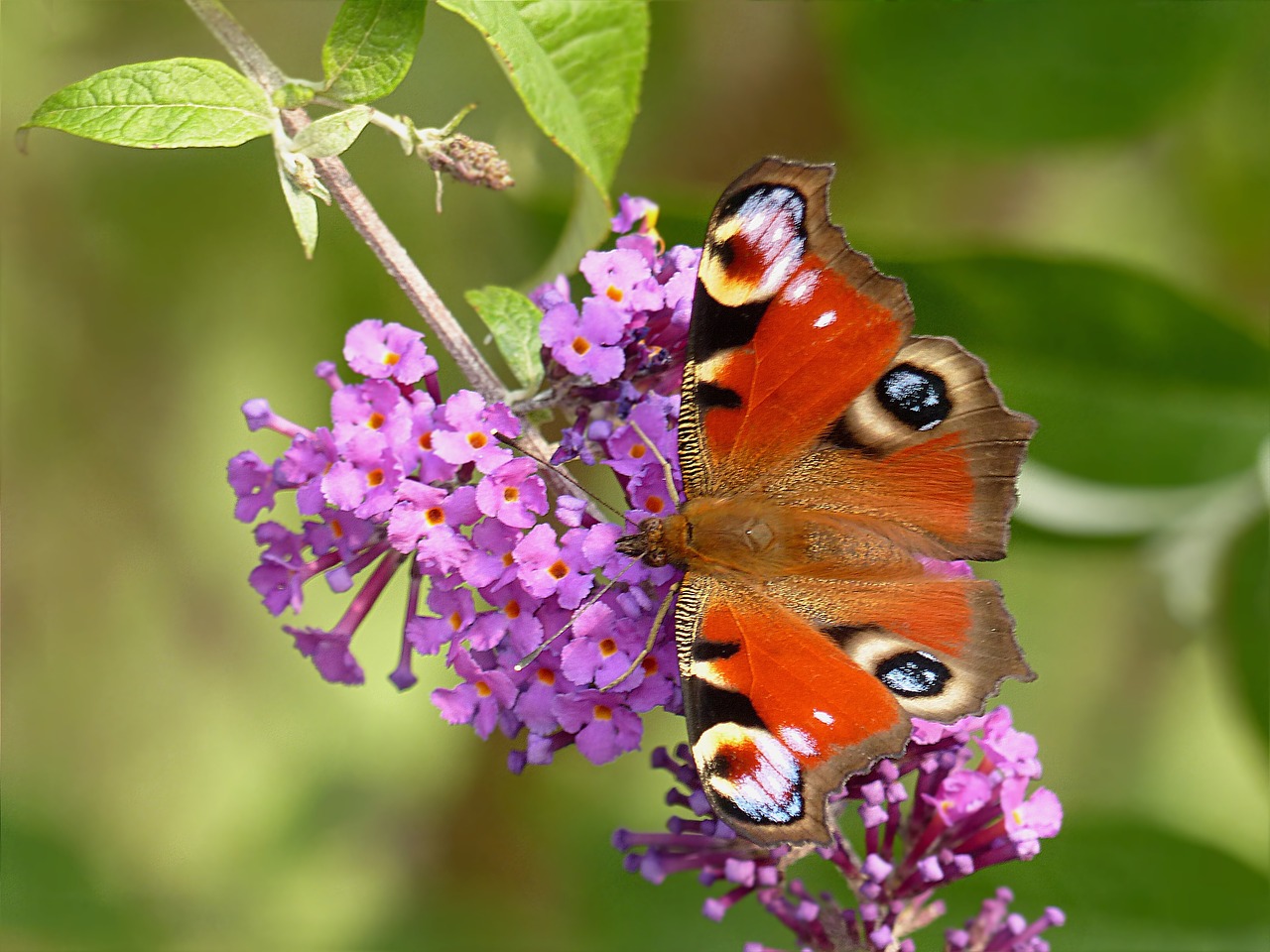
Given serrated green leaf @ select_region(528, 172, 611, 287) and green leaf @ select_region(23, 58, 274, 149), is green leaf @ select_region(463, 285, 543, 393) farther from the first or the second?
green leaf @ select_region(23, 58, 274, 149)

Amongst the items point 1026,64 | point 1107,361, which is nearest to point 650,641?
point 1107,361

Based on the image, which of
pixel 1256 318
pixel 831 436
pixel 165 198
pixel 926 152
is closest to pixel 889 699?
pixel 831 436

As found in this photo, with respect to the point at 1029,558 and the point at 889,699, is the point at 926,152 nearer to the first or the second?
the point at 1029,558

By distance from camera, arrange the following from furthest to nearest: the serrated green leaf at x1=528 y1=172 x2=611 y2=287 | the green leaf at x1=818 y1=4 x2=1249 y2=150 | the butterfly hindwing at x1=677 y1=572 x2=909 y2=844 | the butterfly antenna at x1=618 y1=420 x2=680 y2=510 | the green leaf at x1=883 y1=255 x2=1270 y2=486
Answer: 1. the green leaf at x1=818 y1=4 x2=1249 y2=150
2. the green leaf at x1=883 y1=255 x2=1270 y2=486
3. the serrated green leaf at x1=528 y1=172 x2=611 y2=287
4. the butterfly antenna at x1=618 y1=420 x2=680 y2=510
5. the butterfly hindwing at x1=677 y1=572 x2=909 y2=844

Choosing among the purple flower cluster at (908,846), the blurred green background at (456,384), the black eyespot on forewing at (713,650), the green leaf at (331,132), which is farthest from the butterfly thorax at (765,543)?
the blurred green background at (456,384)

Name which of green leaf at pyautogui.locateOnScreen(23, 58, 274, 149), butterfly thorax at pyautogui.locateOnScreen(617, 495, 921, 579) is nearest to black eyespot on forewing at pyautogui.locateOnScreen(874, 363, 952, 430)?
butterfly thorax at pyautogui.locateOnScreen(617, 495, 921, 579)

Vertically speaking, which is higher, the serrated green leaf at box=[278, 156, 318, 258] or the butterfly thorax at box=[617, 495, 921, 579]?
the serrated green leaf at box=[278, 156, 318, 258]

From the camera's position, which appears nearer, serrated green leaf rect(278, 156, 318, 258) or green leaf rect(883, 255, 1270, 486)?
serrated green leaf rect(278, 156, 318, 258)
